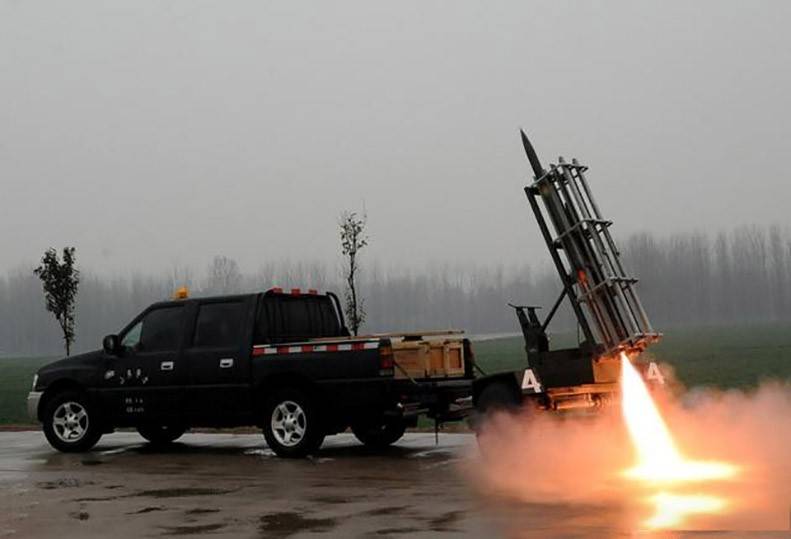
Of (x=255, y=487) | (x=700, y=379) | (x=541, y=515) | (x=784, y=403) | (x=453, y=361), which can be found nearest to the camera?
(x=541, y=515)

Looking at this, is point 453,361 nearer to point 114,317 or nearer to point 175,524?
point 175,524

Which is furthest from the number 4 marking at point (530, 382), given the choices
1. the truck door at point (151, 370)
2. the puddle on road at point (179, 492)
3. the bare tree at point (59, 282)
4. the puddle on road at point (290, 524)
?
the bare tree at point (59, 282)

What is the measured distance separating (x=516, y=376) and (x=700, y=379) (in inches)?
965

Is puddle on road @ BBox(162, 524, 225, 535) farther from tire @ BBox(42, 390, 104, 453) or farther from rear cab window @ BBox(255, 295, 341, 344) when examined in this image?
tire @ BBox(42, 390, 104, 453)

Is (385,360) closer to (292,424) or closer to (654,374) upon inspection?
(292,424)

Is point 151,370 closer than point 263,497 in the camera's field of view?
No

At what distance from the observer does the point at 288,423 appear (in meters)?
13.0

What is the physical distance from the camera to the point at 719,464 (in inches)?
424

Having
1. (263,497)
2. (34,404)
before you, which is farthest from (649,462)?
(34,404)

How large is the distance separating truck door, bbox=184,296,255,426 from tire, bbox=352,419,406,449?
1866 millimetres

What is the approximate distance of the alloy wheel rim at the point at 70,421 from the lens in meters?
14.5

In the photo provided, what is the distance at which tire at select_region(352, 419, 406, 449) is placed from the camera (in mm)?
14336

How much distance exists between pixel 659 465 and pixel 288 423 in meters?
4.67

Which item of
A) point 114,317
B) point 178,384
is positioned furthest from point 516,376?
point 114,317
